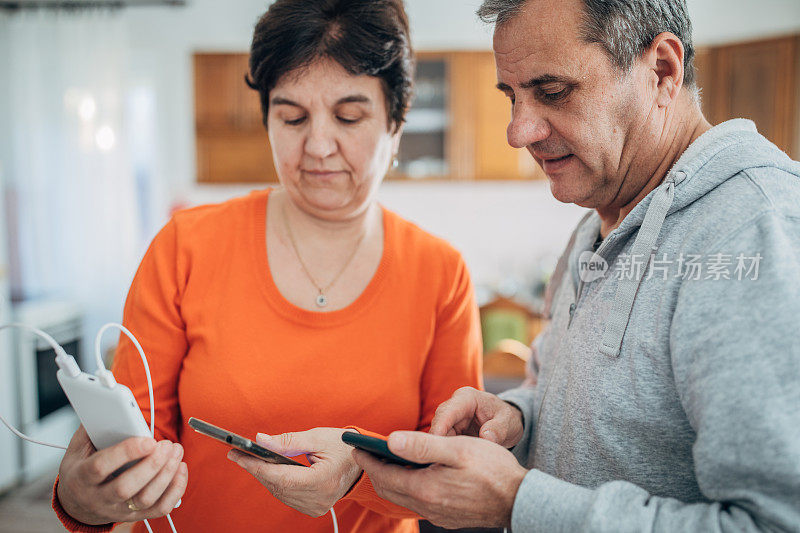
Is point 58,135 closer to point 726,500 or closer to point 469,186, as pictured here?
point 469,186

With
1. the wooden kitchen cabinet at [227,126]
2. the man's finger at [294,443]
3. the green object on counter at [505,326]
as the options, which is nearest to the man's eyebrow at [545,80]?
the man's finger at [294,443]

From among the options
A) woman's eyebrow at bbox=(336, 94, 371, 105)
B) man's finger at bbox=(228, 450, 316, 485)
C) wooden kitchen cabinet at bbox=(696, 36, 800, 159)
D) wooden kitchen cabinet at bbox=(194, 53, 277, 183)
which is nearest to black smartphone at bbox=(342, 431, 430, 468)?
man's finger at bbox=(228, 450, 316, 485)

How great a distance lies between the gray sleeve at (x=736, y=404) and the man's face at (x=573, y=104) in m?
0.27

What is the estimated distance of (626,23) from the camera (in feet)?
2.88

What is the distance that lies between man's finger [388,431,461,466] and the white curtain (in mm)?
4112

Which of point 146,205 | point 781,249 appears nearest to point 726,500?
point 781,249

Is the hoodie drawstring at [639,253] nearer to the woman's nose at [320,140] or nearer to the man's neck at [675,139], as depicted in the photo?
the man's neck at [675,139]

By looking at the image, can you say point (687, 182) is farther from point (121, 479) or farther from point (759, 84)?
point (759, 84)

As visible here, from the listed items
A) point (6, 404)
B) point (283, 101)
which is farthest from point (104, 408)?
point (6, 404)

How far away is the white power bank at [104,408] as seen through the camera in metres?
0.80

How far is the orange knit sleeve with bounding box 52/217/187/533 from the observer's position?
3.52 ft

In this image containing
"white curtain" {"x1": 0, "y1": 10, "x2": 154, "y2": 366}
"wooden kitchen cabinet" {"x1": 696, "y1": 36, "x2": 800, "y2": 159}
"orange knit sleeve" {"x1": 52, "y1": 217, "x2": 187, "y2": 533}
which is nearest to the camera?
"orange knit sleeve" {"x1": 52, "y1": 217, "x2": 187, "y2": 533}

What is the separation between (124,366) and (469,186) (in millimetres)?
4001

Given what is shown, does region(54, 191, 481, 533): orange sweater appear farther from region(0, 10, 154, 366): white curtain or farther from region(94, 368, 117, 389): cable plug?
region(0, 10, 154, 366): white curtain
